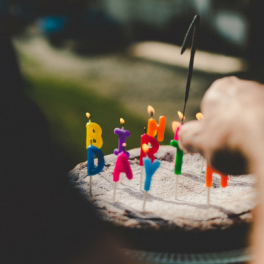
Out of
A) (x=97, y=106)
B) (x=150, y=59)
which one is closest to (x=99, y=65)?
(x=150, y=59)

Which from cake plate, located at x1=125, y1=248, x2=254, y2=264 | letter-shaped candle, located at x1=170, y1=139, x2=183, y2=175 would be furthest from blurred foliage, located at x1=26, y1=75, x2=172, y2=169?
cake plate, located at x1=125, y1=248, x2=254, y2=264

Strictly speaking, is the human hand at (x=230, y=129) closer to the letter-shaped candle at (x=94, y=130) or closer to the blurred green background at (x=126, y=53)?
the letter-shaped candle at (x=94, y=130)

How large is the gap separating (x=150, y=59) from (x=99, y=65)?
471mm

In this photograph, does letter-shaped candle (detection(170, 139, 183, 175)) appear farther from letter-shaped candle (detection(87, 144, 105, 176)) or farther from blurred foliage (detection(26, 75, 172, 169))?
blurred foliage (detection(26, 75, 172, 169))

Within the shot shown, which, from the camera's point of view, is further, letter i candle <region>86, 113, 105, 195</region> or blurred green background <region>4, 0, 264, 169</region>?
blurred green background <region>4, 0, 264, 169</region>

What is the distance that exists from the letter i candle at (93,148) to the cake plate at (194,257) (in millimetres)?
311

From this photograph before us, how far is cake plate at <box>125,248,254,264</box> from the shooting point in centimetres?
81

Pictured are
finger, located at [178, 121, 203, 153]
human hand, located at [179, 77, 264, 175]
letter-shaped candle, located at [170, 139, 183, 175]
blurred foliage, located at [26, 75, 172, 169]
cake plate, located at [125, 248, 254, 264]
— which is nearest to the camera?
human hand, located at [179, 77, 264, 175]

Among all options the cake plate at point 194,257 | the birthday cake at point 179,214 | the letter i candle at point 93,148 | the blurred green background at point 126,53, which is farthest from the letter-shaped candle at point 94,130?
the blurred green background at point 126,53

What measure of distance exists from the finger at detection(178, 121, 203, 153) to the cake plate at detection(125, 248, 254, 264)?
1.04 ft

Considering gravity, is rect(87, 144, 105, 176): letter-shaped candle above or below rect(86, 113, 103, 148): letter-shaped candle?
below

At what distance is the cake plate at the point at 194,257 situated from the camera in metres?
0.81

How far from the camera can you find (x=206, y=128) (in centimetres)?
63

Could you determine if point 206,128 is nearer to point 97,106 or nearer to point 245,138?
point 245,138
